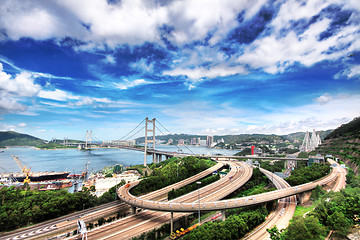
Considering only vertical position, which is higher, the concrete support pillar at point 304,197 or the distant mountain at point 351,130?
the distant mountain at point 351,130

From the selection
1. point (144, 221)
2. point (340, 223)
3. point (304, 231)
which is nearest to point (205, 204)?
point (144, 221)

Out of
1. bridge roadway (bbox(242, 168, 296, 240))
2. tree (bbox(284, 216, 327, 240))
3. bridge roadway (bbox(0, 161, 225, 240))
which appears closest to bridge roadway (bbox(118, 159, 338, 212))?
bridge roadway (bbox(242, 168, 296, 240))

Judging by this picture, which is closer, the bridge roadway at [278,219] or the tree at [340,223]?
the tree at [340,223]

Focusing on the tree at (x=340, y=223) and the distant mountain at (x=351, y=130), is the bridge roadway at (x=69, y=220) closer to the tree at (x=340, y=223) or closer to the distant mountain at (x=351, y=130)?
the tree at (x=340, y=223)

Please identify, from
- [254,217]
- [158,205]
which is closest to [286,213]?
[254,217]

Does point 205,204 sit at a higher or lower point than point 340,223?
higher

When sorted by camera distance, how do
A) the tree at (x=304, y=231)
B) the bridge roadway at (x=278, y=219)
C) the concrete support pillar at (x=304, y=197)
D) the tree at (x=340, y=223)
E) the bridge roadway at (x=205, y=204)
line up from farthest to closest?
the concrete support pillar at (x=304, y=197) → the bridge roadway at (x=205, y=204) → the bridge roadway at (x=278, y=219) → the tree at (x=340, y=223) → the tree at (x=304, y=231)

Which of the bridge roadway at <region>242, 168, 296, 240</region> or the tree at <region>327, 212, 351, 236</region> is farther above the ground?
the tree at <region>327, 212, 351, 236</region>

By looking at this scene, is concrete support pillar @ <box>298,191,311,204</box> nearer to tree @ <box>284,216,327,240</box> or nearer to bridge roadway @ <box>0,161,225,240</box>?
tree @ <box>284,216,327,240</box>

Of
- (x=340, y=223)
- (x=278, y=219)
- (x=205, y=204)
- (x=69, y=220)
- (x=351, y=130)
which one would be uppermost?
(x=351, y=130)

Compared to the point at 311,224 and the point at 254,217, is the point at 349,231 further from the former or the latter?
the point at 254,217

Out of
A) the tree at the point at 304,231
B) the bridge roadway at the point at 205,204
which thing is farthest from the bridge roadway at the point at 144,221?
the tree at the point at 304,231

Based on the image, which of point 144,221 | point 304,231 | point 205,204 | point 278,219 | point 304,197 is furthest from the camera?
point 304,197

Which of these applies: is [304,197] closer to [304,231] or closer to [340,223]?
[340,223]
